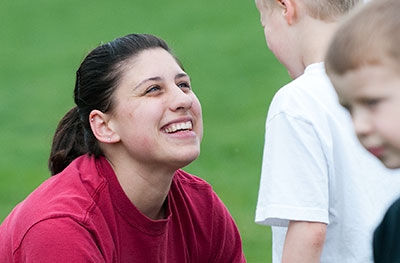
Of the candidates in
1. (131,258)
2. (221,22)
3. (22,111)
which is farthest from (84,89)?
(221,22)

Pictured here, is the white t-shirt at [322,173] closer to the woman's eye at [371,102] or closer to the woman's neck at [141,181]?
the woman's neck at [141,181]

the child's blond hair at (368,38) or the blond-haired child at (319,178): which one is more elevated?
the child's blond hair at (368,38)

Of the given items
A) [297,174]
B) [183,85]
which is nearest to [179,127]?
[183,85]

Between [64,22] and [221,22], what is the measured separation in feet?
9.44

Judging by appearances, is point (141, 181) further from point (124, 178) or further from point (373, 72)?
point (373, 72)

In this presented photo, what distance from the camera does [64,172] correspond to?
358 centimetres

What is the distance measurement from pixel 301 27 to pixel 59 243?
1246mm

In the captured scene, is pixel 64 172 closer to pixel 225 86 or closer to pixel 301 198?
pixel 301 198

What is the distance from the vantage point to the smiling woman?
3.33m

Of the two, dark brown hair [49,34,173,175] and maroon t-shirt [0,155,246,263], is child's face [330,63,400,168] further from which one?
dark brown hair [49,34,173,175]

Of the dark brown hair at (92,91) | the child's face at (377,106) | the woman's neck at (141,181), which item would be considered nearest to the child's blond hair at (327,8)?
the dark brown hair at (92,91)

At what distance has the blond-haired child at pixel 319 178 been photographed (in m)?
3.05

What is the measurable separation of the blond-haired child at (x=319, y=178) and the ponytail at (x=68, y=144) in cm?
105

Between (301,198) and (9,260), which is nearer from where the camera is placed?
(301,198)
